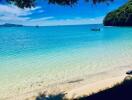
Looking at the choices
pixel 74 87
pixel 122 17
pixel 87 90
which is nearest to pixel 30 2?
pixel 87 90

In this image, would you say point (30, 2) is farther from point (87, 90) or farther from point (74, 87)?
point (74, 87)

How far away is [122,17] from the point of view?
400ft

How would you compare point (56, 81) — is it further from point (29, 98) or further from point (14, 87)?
point (29, 98)

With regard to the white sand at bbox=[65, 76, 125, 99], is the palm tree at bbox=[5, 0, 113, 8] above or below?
above

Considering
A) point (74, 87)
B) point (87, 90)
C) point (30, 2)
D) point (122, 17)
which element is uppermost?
point (30, 2)

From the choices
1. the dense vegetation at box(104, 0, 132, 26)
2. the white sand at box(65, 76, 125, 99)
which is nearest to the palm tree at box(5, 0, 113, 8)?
the white sand at box(65, 76, 125, 99)

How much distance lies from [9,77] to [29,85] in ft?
8.63

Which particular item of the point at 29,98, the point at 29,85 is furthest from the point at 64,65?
the point at 29,98

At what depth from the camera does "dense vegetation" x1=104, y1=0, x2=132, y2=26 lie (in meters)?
118

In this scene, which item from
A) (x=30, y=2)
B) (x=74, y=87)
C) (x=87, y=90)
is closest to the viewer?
(x=30, y=2)

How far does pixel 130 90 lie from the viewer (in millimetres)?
9609

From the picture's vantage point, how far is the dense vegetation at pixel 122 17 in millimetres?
118431

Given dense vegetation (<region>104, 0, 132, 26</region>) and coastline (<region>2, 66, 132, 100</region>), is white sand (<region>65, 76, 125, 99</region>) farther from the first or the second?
dense vegetation (<region>104, 0, 132, 26</region>)

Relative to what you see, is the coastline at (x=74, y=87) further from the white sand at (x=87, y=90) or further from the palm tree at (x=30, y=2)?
the palm tree at (x=30, y=2)
